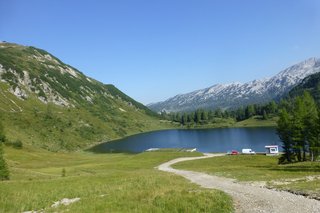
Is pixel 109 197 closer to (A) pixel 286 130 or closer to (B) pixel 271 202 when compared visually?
(B) pixel 271 202

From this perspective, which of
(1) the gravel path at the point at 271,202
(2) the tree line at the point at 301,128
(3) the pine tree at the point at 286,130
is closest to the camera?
(1) the gravel path at the point at 271,202

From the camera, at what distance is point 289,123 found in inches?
3561

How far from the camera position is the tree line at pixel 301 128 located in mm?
82912

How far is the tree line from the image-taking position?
82.9 m

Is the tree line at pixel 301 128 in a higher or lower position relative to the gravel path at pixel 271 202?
higher

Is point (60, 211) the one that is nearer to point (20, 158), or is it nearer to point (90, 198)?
point (90, 198)

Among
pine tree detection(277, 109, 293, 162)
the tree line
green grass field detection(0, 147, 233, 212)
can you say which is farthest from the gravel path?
pine tree detection(277, 109, 293, 162)

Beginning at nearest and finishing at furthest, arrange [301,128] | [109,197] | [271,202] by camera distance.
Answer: [271,202]
[109,197]
[301,128]

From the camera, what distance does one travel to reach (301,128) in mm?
87125

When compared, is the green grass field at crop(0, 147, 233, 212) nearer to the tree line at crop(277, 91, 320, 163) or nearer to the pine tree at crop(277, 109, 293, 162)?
the tree line at crop(277, 91, 320, 163)

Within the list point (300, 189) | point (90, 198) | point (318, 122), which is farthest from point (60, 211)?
point (318, 122)

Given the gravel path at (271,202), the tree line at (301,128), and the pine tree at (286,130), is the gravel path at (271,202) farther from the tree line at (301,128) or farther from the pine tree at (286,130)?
the pine tree at (286,130)

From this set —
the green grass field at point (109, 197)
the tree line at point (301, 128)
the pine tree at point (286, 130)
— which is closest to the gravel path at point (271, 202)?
the green grass field at point (109, 197)

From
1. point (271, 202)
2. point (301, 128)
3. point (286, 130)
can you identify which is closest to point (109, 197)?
point (271, 202)
